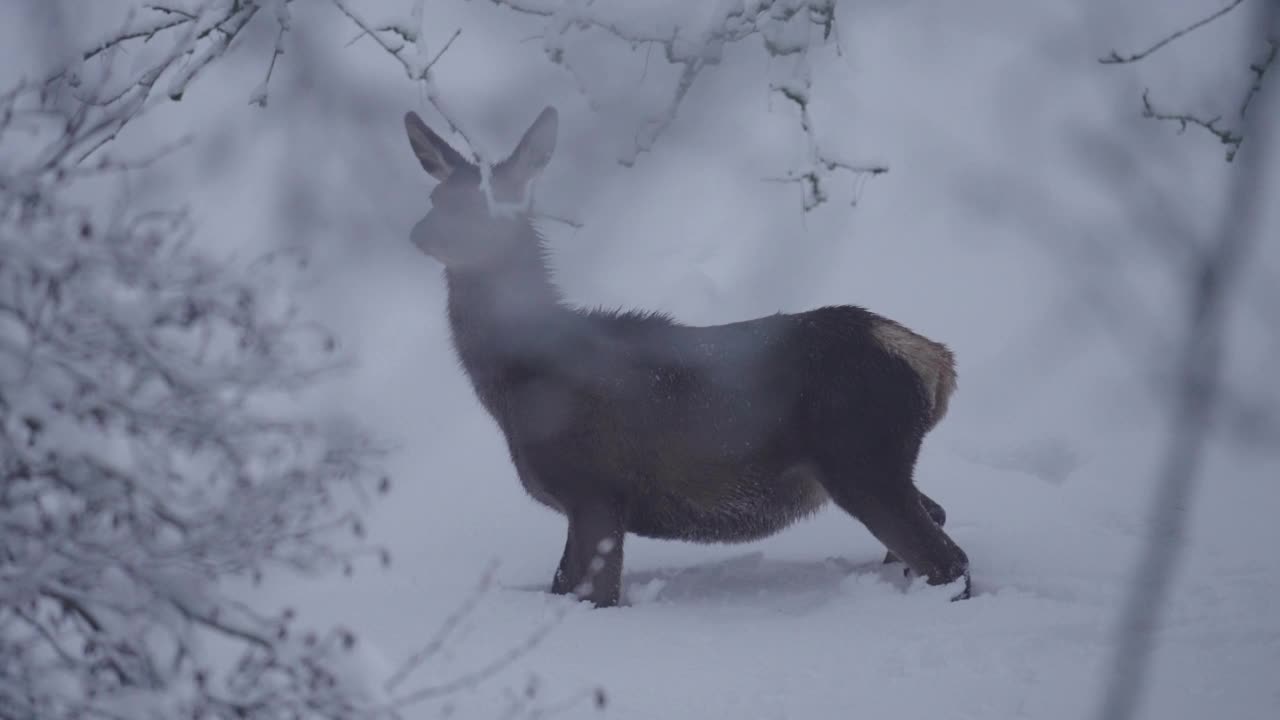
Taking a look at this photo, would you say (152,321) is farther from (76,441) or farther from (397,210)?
(397,210)

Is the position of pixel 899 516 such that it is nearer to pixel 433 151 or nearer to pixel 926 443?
pixel 433 151

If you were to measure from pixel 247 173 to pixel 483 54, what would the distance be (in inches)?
239

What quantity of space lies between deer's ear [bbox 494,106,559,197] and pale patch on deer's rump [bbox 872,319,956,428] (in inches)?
69.3

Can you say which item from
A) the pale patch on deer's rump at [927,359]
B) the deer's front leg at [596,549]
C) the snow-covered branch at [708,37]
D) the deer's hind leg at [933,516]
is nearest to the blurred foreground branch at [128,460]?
the snow-covered branch at [708,37]

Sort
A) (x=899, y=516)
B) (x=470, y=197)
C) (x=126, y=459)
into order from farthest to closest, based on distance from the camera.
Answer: (x=470, y=197), (x=899, y=516), (x=126, y=459)

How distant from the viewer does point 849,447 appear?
5.91 metres

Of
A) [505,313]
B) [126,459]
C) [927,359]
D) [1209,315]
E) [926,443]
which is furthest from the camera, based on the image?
[926,443]

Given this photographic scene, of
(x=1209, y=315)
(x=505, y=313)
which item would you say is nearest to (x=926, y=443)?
(x=505, y=313)

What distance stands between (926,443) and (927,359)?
3193 millimetres

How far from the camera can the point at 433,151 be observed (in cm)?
657

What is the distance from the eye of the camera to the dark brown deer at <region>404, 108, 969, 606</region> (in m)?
5.92

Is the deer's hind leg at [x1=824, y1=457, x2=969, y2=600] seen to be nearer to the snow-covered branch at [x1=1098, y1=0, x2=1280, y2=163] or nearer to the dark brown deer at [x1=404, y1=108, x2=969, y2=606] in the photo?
the dark brown deer at [x1=404, y1=108, x2=969, y2=606]

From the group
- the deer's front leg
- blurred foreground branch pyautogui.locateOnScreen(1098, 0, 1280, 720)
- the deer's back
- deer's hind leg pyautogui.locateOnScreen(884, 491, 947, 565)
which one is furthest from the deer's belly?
blurred foreground branch pyautogui.locateOnScreen(1098, 0, 1280, 720)

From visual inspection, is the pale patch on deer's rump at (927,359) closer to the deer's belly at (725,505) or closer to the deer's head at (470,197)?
the deer's belly at (725,505)
